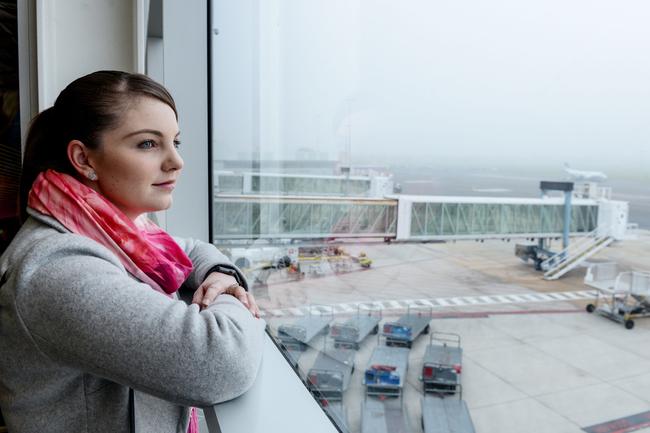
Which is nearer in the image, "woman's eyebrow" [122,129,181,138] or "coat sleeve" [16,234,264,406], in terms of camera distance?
"coat sleeve" [16,234,264,406]

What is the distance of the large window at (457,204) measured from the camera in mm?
622

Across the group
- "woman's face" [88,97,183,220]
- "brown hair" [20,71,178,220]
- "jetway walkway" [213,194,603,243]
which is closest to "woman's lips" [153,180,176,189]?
"woman's face" [88,97,183,220]

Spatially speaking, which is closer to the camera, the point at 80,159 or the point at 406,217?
the point at 80,159

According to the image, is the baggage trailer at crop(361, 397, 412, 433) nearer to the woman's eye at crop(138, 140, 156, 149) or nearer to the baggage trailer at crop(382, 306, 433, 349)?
the baggage trailer at crop(382, 306, 433, 349)

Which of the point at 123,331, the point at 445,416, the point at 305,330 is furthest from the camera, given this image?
the point at 305,330

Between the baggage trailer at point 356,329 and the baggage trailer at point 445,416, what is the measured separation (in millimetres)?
300

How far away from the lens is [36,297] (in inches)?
21.8

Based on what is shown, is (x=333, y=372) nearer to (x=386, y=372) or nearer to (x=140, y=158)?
(x=386, y=372)

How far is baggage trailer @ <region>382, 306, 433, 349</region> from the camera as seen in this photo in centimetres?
106

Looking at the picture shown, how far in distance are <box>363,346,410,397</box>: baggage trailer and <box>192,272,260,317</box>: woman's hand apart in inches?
14.8

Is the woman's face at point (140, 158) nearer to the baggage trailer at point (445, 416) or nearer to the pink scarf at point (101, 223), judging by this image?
the pink scarf at point (101, 223)

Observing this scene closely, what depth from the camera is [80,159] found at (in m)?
0.72

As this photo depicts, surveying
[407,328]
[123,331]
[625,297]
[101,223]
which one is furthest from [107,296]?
[407,328]

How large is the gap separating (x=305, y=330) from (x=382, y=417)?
47 centimetres
